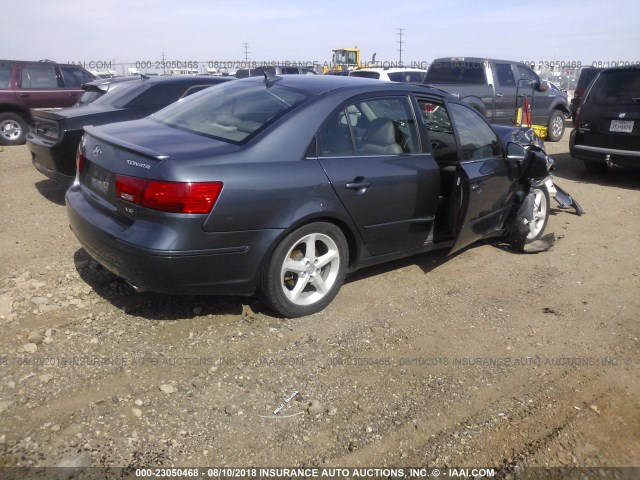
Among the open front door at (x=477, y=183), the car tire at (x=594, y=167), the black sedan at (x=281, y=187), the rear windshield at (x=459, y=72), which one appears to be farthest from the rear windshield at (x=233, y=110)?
the rear windshield at (x=459, y=72)

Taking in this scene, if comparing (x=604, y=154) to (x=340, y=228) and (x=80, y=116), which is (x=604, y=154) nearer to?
(x=340, y=228)

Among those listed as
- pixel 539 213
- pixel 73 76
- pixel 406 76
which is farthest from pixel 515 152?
pixel 406 76

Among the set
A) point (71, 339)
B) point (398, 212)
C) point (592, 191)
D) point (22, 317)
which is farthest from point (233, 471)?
point (592, 191)

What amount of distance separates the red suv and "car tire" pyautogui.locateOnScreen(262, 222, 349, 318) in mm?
9570

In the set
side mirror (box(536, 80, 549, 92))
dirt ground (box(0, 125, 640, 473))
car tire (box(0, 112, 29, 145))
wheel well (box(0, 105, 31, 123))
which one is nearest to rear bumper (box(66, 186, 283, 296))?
dirt ground (box(0, 125, 640, 473))

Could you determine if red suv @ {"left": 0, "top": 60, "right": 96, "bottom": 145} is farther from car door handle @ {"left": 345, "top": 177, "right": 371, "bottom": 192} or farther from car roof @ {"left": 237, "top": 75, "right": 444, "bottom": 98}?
car door handle @ {"left": 345, "top": 177, "right": 371, "bottom": 192}

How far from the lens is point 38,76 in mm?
11531

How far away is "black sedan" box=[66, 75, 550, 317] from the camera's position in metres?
3.33

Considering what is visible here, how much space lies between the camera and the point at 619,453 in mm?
2768

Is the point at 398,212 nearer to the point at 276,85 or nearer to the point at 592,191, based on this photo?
the point at 276,85

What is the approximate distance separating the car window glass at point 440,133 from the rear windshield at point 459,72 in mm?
7574

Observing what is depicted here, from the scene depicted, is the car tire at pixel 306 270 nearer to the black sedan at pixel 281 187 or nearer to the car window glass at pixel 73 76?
the black sedan at pixel 281 187

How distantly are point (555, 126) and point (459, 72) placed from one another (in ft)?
11.7

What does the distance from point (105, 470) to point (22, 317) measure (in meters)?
1.76
